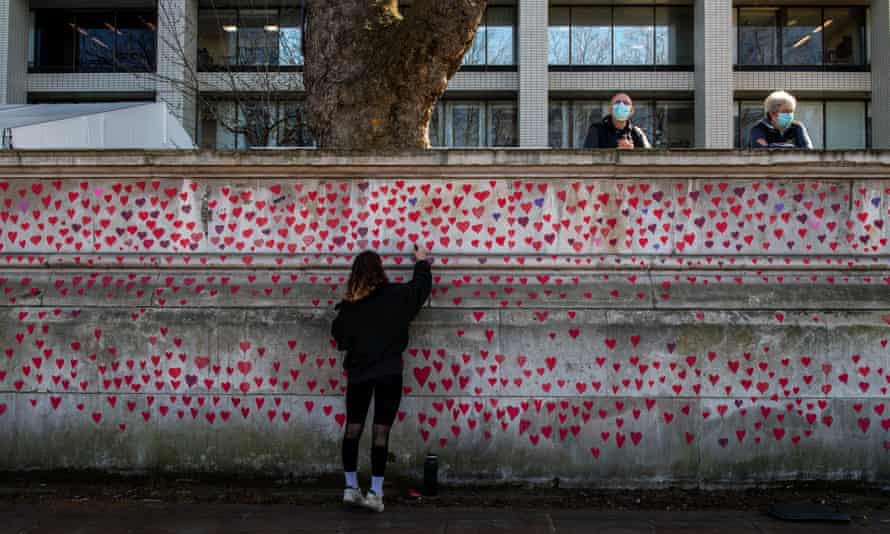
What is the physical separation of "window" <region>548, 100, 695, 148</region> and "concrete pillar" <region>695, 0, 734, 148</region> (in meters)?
1.15

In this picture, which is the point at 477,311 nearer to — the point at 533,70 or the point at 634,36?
the point at 533,70

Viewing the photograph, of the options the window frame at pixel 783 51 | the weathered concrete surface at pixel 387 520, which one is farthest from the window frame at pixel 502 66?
the weathered concrete surface at pixel 387 520

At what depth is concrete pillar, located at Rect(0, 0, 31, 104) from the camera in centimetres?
2469

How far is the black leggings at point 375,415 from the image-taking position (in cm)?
553

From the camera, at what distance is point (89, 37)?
86.8 ft

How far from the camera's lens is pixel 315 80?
25.5 feet

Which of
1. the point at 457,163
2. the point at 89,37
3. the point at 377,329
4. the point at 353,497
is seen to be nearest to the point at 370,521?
the point at 353,497

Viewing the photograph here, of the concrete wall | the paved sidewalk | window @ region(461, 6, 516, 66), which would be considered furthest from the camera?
window @ region(461, 6, 516, 66)

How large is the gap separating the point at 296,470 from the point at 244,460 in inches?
16.2

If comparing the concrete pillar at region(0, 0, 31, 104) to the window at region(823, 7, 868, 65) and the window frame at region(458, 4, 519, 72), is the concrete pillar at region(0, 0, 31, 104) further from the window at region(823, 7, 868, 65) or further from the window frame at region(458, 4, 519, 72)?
the window at region(823, 7, 868, 65)

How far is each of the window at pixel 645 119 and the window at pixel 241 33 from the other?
8.60 meters

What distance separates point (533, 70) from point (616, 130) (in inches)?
697

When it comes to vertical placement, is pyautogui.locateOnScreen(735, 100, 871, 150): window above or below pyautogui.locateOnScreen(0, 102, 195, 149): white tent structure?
above

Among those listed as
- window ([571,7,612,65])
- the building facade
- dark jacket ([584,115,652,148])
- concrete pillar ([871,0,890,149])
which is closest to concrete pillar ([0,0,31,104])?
the building facade
